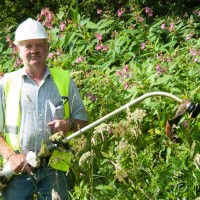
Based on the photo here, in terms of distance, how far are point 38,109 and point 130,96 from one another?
1.20m

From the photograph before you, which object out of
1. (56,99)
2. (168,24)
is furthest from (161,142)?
(168,24)

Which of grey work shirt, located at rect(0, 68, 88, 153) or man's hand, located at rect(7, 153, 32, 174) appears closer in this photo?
man's hand, located at rect(7, 153, 32, 174)

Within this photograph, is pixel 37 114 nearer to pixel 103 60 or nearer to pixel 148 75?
pixel 148 75

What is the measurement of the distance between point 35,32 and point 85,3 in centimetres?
643

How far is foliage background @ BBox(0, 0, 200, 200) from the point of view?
4070mm

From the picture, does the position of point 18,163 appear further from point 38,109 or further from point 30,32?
point 30,32

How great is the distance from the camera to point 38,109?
425 centimetres

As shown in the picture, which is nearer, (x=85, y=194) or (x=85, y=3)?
(x=85, y=194)

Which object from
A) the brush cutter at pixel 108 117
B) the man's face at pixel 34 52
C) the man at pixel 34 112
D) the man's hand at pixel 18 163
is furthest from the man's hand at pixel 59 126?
the man's face at pixel 34 52

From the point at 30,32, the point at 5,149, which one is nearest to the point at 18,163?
the point at 5,149

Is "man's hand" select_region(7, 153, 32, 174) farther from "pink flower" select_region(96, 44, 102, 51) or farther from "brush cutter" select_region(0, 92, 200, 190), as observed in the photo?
"pink flower" select_region(96, 44, 102, 51)

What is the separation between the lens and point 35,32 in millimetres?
4258

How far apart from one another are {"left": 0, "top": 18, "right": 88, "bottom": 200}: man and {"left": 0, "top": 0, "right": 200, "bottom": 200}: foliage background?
180mm

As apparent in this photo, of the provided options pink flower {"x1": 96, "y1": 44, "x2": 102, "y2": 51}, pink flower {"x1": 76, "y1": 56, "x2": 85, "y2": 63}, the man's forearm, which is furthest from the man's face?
pink flower {"x1": 96, "y1": 44, "x2": 102, "y2": 51}
